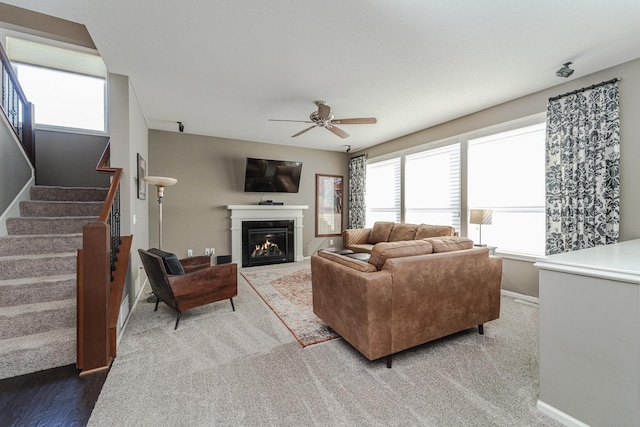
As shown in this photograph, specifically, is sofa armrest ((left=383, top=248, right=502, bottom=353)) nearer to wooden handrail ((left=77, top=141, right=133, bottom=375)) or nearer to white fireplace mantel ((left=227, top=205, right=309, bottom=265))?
wooden handrail ((left=77, top=141, right=133, bottom=375))

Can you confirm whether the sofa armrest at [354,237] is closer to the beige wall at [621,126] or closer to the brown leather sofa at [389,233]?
the brown leather sofa at [389,233]

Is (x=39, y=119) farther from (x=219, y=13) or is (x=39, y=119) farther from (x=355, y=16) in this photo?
(x=355, y=16)

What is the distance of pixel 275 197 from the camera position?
6.09 m

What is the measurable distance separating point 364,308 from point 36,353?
245cm

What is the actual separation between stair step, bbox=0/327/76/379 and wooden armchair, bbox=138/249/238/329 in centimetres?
74

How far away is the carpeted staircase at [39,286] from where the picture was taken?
1.96 metres

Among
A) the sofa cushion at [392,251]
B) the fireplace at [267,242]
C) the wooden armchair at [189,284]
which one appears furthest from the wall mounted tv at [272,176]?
the sofa cushion at [392,251]

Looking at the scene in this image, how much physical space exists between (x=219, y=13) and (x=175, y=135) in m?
3.67

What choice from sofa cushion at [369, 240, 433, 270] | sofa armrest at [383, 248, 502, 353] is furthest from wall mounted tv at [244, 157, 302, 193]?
sofa armrest at [383, 248, 502, 353]

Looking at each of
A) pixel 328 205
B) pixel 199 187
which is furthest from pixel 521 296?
pixel 199 187

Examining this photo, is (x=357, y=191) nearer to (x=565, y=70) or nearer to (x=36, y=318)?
(x=565, y=70)

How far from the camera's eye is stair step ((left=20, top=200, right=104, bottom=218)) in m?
3.06

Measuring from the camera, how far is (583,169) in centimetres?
296

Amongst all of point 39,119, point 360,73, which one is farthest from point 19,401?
point 39,119
